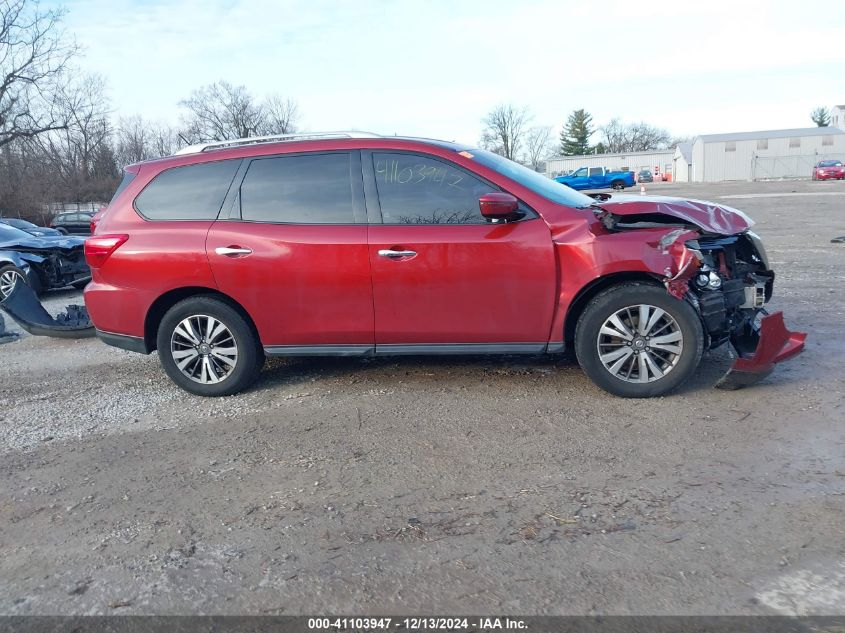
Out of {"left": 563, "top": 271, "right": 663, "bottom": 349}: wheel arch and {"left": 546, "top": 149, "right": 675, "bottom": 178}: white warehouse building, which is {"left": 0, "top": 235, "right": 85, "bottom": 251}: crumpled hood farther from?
{"left": 546, "top": 149, "right": 675, "bottom": 178}: white warehouse building

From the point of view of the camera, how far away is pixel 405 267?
4.85 m

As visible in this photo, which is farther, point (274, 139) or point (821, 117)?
point (821, 117)

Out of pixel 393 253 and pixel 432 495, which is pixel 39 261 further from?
pixel 432 495

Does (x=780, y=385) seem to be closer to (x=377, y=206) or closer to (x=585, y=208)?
(x=585, y=208)

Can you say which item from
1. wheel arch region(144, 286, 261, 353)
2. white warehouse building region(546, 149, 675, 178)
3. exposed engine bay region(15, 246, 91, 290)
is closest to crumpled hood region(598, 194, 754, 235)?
wheel arch region(144, 286, 261, 353)

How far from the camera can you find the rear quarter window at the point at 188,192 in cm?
530

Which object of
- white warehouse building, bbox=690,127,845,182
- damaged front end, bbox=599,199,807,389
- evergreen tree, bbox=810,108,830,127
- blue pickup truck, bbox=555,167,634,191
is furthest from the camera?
evergreen tree, bbox=810,108,830,127

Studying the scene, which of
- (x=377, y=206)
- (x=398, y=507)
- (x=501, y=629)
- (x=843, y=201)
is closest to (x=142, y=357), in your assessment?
(x=377, y=206)

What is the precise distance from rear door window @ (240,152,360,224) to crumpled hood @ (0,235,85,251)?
707cm

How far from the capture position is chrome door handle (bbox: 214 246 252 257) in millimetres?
5066

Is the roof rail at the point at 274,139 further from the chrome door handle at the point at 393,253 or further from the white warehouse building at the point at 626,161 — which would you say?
the white warehouse building at the point at 626,161

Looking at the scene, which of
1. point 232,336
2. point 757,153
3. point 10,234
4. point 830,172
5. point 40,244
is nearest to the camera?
point 232,336

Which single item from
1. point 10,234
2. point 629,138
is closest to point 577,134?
point 629,138

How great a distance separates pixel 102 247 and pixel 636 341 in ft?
13.2
